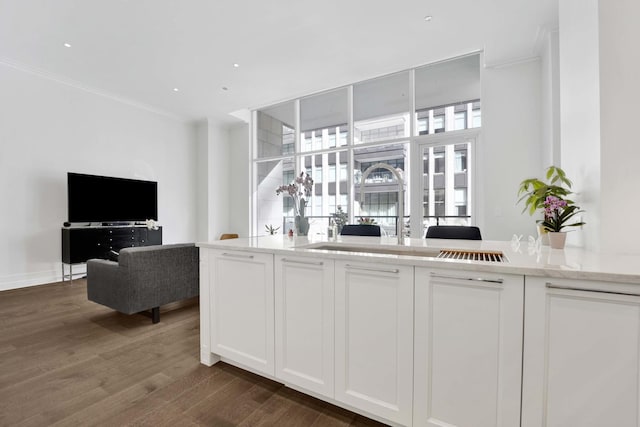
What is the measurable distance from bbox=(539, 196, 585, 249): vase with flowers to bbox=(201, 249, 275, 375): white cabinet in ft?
5.33

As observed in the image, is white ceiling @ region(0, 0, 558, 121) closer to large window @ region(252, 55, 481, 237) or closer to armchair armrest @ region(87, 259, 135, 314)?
large window @ region(252, 55, 481, 237)

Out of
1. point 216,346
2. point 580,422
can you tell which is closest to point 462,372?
point 580,422

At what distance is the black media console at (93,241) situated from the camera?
432cm

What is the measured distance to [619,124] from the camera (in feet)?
4.92

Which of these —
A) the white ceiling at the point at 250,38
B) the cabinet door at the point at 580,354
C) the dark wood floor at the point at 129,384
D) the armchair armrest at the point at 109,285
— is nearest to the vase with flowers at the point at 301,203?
the dark wood floor at the point at 129,384

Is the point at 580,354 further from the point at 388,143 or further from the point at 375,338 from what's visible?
the point at 388,143

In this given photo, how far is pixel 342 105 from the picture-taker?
17.5 ft

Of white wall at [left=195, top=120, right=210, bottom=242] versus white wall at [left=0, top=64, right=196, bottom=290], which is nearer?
white wall at [left=0, top=64, right=196, bottom=290]

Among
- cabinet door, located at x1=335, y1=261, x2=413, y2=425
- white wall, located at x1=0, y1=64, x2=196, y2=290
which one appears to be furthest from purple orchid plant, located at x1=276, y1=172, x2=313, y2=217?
white wall, located at x1=0, y1=64, x2=196, y2=290

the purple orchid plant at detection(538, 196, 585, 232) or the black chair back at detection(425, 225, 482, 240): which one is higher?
the purple orchid plant at detection(538, 196, 585, 232)

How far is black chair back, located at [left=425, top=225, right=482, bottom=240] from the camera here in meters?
2.23

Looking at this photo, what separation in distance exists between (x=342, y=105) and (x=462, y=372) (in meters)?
4.92

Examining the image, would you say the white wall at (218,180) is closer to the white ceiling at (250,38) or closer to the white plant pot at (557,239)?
the white ceiling at (250,38)

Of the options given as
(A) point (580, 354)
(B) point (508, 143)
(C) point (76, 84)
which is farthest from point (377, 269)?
(C) point (76, 84)
